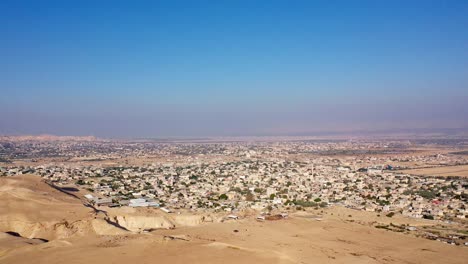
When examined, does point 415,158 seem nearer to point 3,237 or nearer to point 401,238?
point 401,238

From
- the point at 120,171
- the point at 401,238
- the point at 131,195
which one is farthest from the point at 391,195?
the point at 120,171

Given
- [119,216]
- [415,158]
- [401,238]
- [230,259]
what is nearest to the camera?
[230,259]

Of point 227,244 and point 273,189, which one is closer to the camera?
point 227,244

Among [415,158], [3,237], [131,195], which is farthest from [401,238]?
[415,158]

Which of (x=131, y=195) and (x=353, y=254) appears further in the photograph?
(x=131, y=195)

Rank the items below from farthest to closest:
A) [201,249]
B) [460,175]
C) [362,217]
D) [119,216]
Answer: [460,175]
[362,217]
[119,216]
[201,249]

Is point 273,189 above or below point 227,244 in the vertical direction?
below

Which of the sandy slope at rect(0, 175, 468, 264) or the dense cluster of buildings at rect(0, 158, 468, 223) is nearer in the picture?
the sandy slope at rect(0, 175, 468, 264)

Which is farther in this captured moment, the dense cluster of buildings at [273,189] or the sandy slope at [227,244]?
the dense cluster of buildings at [273,189]
